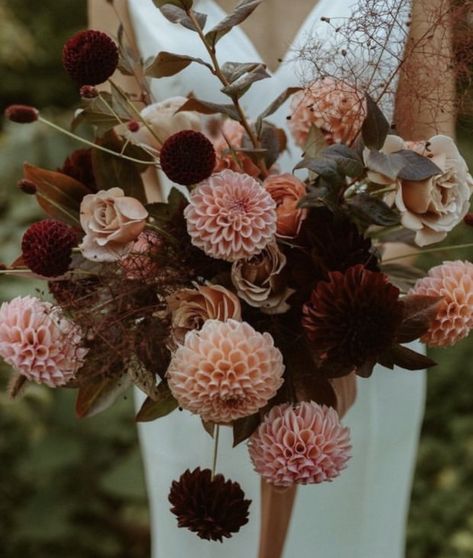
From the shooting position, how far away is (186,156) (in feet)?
3.10

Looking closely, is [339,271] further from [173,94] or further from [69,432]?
[69,432]

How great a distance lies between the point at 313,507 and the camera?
168cm

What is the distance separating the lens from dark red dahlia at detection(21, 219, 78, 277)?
958 millimetres

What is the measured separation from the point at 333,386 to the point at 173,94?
2.03ft

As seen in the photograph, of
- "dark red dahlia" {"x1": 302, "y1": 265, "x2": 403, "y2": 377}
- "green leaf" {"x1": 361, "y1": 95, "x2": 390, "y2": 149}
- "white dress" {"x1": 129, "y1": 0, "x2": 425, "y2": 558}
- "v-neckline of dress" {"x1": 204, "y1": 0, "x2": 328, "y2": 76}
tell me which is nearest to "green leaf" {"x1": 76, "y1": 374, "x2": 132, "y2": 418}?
"dark red dahlia" {"x1": 302, "y1": 265, "x2": 403, "y2": 377}

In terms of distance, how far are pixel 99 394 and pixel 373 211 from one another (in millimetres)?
334

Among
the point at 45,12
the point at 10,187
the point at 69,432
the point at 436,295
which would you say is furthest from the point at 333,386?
the point at 45,12

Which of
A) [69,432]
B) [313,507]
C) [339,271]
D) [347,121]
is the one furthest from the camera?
[69,432]

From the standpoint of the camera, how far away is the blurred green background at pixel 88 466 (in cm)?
278

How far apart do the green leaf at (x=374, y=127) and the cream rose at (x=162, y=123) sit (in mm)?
214

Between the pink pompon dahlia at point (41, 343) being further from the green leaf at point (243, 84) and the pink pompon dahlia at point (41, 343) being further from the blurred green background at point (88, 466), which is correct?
the blurred green background at point (88, 466)

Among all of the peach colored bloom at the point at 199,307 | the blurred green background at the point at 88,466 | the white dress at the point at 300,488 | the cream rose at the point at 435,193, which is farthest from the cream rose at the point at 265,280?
the blurred green background at the point at 88,466

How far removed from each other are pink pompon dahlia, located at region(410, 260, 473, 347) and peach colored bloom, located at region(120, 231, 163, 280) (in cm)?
26

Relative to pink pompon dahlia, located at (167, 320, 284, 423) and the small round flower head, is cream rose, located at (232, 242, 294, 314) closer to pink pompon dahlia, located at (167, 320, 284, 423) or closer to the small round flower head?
pink pompon dahlia, located at (167, 320, 284, 423)
